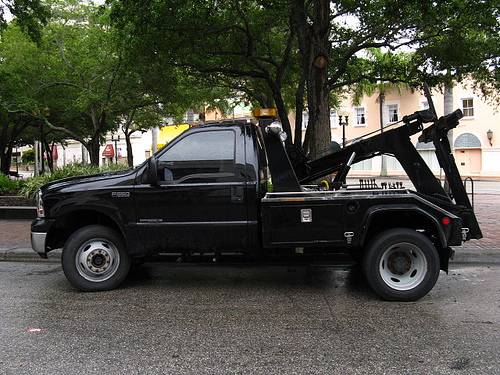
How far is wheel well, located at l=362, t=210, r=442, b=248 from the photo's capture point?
618 cm

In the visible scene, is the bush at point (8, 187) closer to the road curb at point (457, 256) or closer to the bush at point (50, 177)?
the bush at point (50, 177)

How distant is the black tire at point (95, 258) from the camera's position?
21.6 ft

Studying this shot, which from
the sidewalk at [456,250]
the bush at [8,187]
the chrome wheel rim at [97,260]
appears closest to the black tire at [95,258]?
the chrome wheel rim at [97,260]

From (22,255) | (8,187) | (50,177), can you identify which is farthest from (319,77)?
(8,187)

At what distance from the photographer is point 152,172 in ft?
20.7

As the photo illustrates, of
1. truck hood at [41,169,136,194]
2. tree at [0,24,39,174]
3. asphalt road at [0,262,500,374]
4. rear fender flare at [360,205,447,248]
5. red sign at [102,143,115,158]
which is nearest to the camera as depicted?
asphalt road at [0,262,500,374]

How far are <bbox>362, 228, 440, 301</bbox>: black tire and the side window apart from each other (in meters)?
1.94

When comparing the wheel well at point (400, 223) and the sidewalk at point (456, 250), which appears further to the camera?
the sidewalk at point (456, 250)

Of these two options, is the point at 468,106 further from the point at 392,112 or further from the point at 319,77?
the point at 319,77

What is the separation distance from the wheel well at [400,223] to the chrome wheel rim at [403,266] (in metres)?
0.30

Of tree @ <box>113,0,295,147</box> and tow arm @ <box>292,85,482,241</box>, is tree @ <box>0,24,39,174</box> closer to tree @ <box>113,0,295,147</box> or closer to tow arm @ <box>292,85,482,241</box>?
tree @ <box>113,0,295,147</box>

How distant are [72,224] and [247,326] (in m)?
2.94

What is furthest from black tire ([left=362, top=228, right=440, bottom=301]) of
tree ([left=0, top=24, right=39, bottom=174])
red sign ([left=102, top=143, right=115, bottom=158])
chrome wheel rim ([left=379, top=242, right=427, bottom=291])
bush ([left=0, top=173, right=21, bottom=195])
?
red sign ([left=102, top=143, right=115, bottom=158])

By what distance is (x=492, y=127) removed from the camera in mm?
39531
